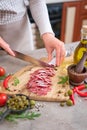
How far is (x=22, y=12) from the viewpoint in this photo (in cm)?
126

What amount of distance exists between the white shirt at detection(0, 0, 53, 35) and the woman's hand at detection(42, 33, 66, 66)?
1.8 inches

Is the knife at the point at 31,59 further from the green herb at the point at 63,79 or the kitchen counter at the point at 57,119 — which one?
the kitchen counter at the point at 57,119

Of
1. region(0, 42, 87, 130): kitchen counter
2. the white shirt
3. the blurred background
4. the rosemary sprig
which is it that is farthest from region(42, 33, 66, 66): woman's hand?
the blurred background

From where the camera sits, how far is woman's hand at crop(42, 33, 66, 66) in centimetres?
107

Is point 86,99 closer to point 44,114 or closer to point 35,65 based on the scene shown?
point 44,114

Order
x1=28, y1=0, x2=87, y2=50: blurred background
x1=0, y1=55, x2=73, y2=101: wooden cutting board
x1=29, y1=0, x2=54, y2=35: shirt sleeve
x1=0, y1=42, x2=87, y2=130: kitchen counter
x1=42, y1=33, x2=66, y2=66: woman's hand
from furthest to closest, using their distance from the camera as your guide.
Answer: x1=28, y1=0, x2=87, y2=50: blurred background → x1=29, y1=0, x2=54, y2=35: shirt sleeve → x1=42, y1=33, x2=66, y2=66: woman's hand → x1=0, y1=55, x2=73, y2=101: wooden cutting board → x1=0, y1=42, x2=87, y2=130: kitchen counter

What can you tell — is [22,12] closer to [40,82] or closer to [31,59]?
[31,59]

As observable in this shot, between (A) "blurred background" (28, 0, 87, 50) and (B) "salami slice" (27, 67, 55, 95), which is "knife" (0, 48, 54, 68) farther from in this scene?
(A) "blurred background" (28, 0, 87, 50)

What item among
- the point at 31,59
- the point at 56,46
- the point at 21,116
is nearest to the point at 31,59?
the point at 31,59

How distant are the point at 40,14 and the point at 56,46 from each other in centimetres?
23

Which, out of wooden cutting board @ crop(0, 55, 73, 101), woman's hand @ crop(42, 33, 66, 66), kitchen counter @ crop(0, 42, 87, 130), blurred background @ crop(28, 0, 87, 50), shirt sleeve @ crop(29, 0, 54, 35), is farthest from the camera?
blurred background @ crop(28, 0, 87, 50)

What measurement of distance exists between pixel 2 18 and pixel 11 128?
23.9 inches

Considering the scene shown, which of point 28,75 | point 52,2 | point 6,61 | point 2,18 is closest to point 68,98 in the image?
point 28,75

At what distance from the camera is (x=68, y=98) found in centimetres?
90
